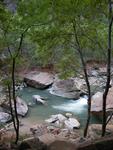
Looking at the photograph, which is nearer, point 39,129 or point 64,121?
point 39,129

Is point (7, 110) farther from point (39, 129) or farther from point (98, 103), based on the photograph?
point (98, 103)

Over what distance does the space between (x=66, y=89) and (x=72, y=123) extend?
7.15m

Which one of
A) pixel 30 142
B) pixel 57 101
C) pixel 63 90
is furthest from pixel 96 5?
pixel 63 90

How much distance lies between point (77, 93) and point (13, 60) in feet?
41.7

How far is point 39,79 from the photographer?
2611cm

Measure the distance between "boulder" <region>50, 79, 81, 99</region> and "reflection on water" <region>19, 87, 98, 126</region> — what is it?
24.1 inches

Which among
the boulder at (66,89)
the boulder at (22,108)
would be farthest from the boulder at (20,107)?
the boulder at (66,89)

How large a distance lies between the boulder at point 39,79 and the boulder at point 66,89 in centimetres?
71

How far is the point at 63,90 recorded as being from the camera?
932 inches

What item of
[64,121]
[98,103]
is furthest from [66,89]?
[64,121]

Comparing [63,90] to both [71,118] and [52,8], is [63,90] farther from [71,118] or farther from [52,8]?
[52,8]

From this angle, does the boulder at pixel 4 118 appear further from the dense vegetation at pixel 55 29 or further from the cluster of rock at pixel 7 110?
the dense vegetation at pixel 55 29

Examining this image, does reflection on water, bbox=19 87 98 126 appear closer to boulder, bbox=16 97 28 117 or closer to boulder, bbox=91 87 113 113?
boulder, bbox=16 97 28 117

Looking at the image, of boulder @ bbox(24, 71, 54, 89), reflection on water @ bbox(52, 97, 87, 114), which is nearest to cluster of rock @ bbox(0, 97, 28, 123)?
reflection on water @ bbox(52, 97, 87, 114)
